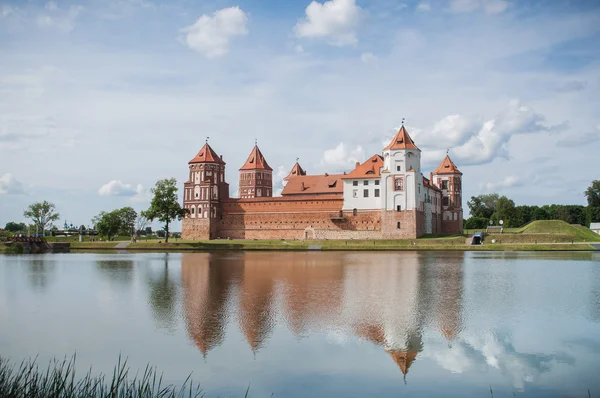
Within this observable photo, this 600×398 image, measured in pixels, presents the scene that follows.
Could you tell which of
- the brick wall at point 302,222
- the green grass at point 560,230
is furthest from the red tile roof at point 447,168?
the green grass at point 560,230

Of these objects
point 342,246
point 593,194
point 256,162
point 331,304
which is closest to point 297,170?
point 256,162

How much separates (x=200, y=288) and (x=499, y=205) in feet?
266

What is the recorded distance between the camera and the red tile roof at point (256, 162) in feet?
264

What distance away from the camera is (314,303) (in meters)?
17.2

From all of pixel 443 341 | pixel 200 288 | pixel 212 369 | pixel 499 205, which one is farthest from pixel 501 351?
pixel 499 205

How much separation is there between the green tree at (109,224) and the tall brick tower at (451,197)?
40.1 metres

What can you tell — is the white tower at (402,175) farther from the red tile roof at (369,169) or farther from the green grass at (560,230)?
the green grass at (560,230)

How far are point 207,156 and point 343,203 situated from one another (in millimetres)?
17402

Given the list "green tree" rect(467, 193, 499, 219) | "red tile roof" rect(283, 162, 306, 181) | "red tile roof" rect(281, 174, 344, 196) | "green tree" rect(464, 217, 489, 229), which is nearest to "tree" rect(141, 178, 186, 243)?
"red tile roof" rect(281, 174, 344, 196)

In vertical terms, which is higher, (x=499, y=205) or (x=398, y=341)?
(x=499, y=205)

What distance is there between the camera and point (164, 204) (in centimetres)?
5866

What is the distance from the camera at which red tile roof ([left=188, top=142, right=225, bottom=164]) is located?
6900 centimetres

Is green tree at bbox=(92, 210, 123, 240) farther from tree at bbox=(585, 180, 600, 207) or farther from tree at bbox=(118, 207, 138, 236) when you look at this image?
tree at bbox=(585, 180, 600, 207)

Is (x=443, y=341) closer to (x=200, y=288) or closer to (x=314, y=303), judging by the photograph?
(x=314, y=303)
